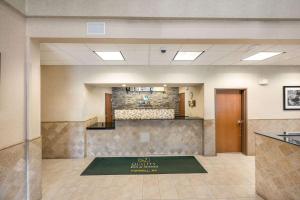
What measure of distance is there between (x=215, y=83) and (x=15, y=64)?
15.3 ft

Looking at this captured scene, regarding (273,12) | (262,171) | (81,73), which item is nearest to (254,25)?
(273,12)

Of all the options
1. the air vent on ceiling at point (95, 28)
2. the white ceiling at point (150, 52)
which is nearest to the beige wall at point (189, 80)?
the white ceiling at point (150, 52)

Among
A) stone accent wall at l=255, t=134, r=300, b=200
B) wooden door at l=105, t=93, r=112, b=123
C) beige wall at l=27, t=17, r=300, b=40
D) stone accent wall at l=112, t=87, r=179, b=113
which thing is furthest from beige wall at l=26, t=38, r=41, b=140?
stone accent wall at l=112, t=87, r=179, b=113

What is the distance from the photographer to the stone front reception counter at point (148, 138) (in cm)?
518

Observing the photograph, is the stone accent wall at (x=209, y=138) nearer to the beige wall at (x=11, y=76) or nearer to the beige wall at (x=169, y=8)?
the beige wall at (x=169, y=8)

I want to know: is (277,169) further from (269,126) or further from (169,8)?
(269,126)

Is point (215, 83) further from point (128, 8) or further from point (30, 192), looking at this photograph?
point (30, 192)

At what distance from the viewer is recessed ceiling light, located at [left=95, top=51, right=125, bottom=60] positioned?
3.79m

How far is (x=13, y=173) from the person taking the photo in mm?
2238

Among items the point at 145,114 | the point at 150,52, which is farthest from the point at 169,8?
the point at 145,114

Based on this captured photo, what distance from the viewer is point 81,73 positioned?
16.5 ft

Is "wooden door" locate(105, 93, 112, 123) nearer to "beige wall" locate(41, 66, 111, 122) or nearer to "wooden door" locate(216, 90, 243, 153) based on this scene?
"beige wall" locate(41, 66, 111, 122)

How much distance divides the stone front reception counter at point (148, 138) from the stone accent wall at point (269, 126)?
1.42 metres

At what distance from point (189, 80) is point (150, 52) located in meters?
1.83
